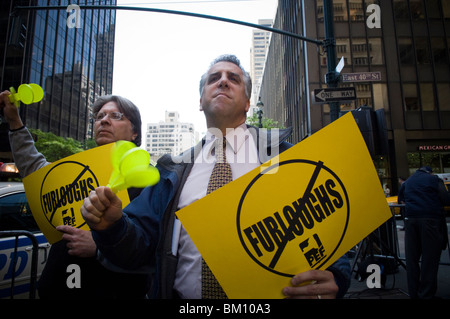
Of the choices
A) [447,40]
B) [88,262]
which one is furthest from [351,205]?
[447,40]

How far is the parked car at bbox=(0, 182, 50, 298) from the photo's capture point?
296 cm

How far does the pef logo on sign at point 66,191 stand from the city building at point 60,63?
25.4 m

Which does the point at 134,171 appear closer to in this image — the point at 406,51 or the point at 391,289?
the point at 391,289

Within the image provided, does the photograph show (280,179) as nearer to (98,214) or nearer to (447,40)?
(98,214)

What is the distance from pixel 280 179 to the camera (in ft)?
3.73

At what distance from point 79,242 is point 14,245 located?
8.05ft

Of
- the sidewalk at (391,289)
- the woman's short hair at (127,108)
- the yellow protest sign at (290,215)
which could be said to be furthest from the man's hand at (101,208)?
the sidewalk at (391,289)

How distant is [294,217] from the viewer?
3.66 ft

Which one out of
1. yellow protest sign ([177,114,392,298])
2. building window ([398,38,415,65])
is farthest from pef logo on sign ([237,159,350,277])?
building window ([398,38,415,65])

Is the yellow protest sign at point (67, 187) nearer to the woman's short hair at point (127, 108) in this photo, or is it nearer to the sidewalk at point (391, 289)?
the woman's short hair at point (127, 108)

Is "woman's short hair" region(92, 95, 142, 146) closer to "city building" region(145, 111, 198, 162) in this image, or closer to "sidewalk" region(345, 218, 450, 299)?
"sidewalk" region(345, 218, 450, 299)

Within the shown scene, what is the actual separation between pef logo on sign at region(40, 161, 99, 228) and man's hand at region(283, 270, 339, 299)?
4.35 ft

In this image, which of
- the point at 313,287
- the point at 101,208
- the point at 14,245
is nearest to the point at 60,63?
the point at 14,245

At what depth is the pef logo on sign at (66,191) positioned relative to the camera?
164 cm
